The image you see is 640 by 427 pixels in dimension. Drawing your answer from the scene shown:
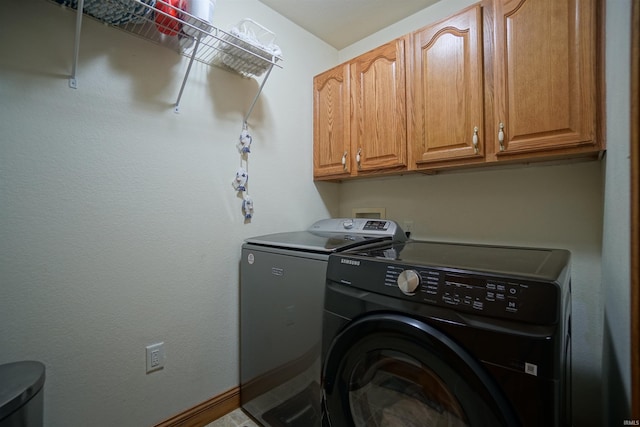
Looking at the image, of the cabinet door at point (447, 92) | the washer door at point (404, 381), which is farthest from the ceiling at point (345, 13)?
the washer door at point (404, 381)

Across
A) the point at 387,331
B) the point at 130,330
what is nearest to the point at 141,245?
the point at 130,330

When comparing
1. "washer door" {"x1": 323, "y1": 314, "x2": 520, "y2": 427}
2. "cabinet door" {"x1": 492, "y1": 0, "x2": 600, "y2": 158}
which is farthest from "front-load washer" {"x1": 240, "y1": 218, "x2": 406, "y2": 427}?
"cabinet door" {"x1": 492, "y1": 0, "x2": 600, "y2": 158}

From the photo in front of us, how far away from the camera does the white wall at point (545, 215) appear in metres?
1.23

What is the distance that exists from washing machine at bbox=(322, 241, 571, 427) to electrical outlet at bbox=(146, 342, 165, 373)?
81 cm

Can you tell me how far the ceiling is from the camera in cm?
171

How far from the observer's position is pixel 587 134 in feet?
3.34

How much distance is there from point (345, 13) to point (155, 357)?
7.21ft

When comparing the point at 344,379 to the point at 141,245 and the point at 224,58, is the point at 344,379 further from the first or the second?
the point at 224,58

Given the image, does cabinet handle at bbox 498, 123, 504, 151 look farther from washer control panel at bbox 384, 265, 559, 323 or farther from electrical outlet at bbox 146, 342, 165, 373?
electrical outlet at bbox 146, 342, 165, 373

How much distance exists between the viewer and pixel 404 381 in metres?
0.90

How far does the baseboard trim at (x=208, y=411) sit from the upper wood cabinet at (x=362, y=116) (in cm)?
142

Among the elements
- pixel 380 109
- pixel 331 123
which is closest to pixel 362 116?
pixel 380 109

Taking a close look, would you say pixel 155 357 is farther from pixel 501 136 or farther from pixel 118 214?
pixel 501 136

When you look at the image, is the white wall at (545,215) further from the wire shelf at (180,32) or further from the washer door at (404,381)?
the wire shelf at (180,32)
